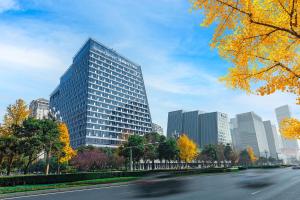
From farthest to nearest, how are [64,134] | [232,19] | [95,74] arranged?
1. [95,74]
2. [64,134]
3. [232,19]

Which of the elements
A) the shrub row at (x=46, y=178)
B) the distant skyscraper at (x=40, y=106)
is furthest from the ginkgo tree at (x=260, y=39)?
the distant skyscraper at (x=40, y=106)

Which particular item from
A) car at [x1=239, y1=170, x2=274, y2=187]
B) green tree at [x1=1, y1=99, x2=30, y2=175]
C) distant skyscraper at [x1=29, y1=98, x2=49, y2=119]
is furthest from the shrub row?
distant skyscraper at [x1=29, y1=98, x2=49, y2=119]

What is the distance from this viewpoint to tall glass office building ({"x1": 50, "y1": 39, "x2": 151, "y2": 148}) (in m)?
101

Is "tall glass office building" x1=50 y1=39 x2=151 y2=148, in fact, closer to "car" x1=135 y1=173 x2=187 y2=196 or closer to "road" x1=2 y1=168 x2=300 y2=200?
"car" x1=135 y1=173 x2=187 y2=196

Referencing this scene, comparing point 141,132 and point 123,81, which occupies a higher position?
point 123,81

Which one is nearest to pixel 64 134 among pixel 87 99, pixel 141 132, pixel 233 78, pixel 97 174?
pixel 97 174

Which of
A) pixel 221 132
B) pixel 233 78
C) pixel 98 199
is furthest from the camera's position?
pixel 221 132

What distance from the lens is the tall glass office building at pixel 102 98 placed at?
330 ft

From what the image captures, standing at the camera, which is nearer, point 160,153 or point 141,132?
point 160,153

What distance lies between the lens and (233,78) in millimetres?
7562

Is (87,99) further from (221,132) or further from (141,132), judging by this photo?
(221,132)

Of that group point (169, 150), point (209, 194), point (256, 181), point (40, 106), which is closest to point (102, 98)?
point (169, 150)

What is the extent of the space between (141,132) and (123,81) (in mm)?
29676

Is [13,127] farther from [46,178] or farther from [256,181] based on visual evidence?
[256,181]
